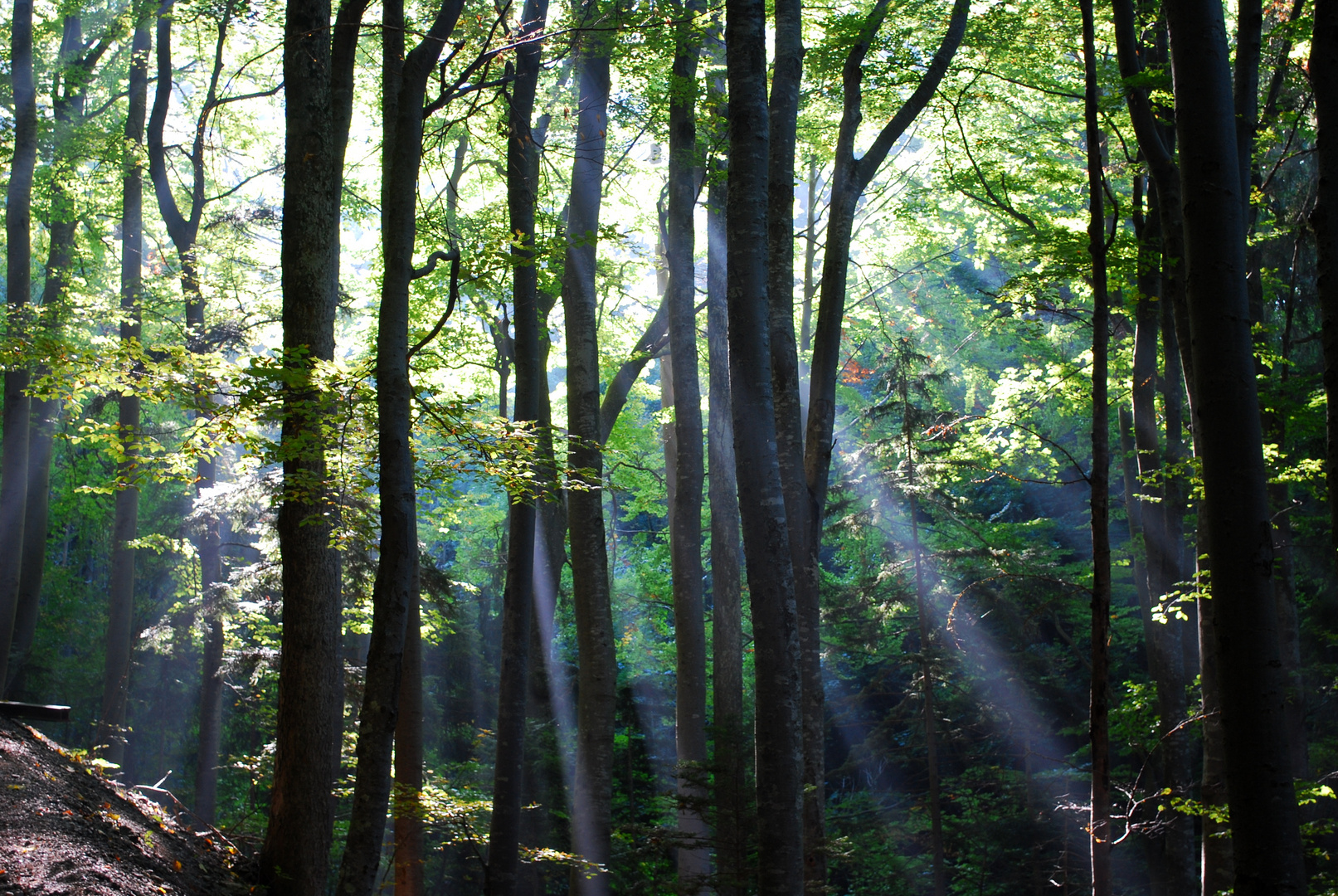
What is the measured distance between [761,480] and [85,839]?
14.3 ft

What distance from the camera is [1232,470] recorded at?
374 cm

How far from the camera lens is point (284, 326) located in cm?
639

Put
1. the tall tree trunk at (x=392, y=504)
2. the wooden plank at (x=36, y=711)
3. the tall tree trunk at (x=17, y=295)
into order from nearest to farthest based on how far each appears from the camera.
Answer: the tall tree trunk at (x=392, y=504), the wooden plank at (x=36, y=711), the tall tree trunk at (x=17, y=295)

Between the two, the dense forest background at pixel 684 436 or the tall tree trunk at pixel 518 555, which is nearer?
the dense forest background at pixel 684 436

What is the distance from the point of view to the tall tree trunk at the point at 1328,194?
12.6 ft

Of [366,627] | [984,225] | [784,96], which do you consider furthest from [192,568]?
[984,225]

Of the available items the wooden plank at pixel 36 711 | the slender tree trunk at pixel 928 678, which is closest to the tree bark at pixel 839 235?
the wooden plank at pixel 36 711

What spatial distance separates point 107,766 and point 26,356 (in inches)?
133

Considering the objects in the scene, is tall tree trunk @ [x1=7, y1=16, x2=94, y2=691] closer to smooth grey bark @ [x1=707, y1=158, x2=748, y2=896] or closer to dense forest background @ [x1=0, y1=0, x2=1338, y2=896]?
dense forest background @ [x1=0, y1=0, x2=1338, y2=896]

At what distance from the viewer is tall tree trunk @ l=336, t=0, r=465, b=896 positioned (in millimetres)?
5324

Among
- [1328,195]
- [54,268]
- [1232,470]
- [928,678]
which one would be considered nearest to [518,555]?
[1232,470]

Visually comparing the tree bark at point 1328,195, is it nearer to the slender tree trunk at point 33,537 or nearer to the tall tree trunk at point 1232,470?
the tall tree trunk at point 1232,470

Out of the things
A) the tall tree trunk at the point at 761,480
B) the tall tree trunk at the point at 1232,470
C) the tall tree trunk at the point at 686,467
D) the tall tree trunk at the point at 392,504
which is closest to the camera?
the tall tree trunk at the point at 1232,470

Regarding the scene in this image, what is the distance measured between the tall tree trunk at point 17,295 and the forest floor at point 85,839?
7571 mm
